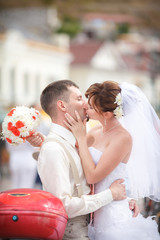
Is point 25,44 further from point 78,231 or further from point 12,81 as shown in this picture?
point 78,231

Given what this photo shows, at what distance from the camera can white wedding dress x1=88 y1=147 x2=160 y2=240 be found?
399cm

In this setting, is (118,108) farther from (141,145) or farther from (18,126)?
(18,126)

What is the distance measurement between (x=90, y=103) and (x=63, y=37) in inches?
1489

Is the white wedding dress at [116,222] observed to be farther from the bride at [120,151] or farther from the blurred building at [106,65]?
the blurred building at [106,65]

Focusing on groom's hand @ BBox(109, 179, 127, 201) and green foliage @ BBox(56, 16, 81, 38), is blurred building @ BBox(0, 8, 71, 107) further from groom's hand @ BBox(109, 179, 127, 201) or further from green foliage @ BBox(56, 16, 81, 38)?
groom's hand @ BBox(109, 179, 127, 201)

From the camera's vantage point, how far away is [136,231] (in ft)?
13.2

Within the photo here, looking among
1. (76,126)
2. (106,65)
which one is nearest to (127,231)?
(76,126)

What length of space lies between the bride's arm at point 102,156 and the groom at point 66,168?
0.19 ft

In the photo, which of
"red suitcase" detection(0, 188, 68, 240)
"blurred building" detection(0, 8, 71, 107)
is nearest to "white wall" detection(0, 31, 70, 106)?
"blurred building" detection(0, 8, 71, 107)

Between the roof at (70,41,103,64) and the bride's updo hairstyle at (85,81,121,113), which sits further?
the roof at (70,41,103,64)

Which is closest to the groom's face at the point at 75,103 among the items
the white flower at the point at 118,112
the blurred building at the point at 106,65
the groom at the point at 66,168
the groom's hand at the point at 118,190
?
the groom at the point at 66,168

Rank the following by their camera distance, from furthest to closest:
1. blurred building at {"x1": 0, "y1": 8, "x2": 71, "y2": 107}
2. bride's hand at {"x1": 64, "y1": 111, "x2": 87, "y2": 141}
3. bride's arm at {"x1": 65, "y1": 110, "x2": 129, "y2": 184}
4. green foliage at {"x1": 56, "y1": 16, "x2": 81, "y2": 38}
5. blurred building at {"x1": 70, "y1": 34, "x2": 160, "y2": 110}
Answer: green foliage at {"x1": 56, "y1": 16, "x2": 81, "y2": 38}, blurred building at {"x1": 70, "y1": 34, "x2": 160, "y2": 110}, blurred building at {"x1": 0, "y1": 8, "x2": 71, "y2": 107}, bride's hand at {"x1": 64, "y1": 111, "x2": 87, "y2": 141}, bride's arm at {"x1": 65, "y1": 110, "x2": 129, "y2": 184}

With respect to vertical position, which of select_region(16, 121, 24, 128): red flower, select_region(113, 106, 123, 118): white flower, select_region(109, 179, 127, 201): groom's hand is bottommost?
select_region(109, 179, 127, 201): groom's hand

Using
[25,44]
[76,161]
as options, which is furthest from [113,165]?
[25,44]
